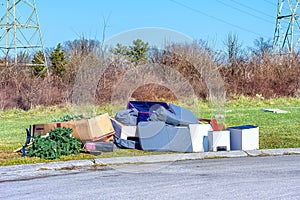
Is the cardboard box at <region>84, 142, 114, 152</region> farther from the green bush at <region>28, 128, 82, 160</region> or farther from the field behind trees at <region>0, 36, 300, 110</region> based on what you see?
the field behind trees at <region>0, 36, 300, 110</region>

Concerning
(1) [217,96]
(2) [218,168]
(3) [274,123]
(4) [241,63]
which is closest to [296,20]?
(4) [241,63]

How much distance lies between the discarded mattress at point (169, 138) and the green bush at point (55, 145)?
1.62 meters

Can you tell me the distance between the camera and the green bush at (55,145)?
9062mm

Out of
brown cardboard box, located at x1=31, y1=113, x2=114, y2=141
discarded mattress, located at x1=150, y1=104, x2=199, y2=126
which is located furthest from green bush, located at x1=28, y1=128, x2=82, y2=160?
discarded mattress, located at x1=150, y1=104, x2=199, y2=126

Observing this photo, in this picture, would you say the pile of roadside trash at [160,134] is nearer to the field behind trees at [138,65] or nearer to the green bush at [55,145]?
the green bush at [55,145]

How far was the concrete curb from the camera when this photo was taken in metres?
7.64

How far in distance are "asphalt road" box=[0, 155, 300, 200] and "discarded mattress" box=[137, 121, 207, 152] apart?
1203mm

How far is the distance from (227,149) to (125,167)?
2.85 m

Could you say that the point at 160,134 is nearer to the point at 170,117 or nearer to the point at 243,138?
the point at 170,117

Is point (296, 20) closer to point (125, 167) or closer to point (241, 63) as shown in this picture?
point (241, 63)

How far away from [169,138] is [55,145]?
259 cm

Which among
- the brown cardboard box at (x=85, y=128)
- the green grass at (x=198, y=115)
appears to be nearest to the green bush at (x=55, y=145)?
the green grass at (x=198, y=115)

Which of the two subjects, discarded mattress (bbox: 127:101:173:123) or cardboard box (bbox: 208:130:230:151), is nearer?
cardboard box (bbox: 208:130:230:151)

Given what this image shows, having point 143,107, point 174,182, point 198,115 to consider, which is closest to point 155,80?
point 198,115
